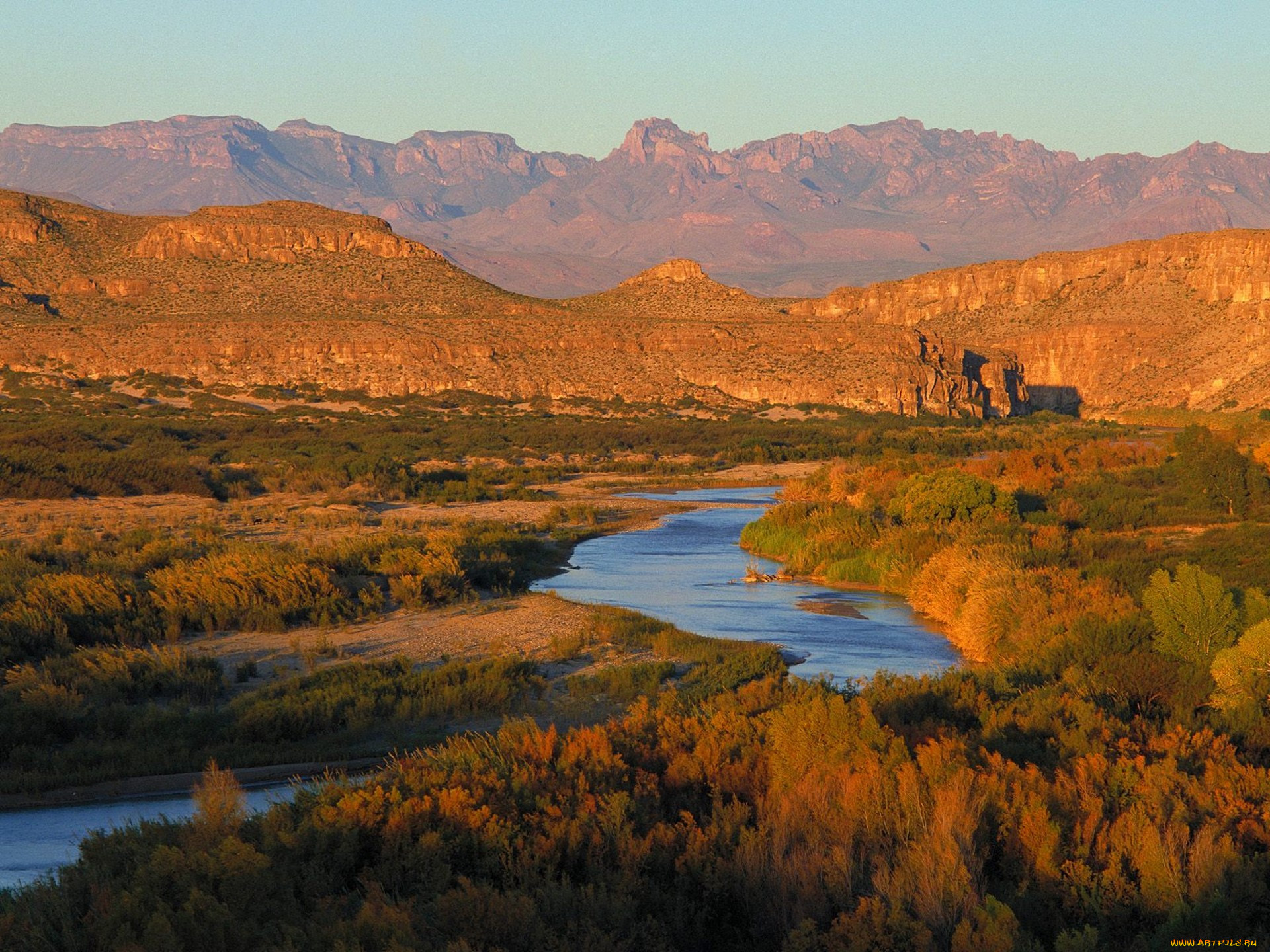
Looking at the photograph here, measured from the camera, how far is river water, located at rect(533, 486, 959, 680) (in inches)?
700

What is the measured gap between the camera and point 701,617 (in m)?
20.6

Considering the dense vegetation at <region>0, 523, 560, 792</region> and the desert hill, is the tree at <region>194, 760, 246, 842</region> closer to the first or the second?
the dense vegetation at <region>0, 523, 560, 792</region>

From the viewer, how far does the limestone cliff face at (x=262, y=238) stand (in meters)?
98.5

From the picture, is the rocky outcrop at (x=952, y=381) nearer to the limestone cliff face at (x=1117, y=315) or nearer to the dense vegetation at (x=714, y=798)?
the limestone cliff face at (x=1117, y=315)

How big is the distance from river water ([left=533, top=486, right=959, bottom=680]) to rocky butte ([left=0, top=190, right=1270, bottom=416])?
51.4 m

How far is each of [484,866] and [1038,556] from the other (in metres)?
15.5

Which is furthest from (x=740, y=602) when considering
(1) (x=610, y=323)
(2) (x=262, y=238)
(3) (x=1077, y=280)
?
(3) (x=1077, y=280)

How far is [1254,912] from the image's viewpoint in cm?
749

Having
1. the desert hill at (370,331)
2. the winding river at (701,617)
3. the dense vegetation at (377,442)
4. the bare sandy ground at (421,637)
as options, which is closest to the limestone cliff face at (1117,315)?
the desert hill at (370,331)

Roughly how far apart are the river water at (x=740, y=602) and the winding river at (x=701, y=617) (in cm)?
3

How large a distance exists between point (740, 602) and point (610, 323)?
221 feet

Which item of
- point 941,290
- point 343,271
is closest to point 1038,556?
point 343,271

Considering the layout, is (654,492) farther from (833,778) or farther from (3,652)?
(833,778)

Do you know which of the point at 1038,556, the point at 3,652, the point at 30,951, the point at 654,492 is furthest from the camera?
the point at 654,492
